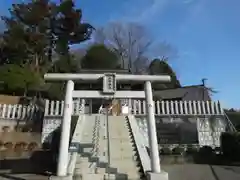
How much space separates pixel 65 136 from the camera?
21.2 feet

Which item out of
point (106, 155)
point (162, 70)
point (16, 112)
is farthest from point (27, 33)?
point (106, 155)

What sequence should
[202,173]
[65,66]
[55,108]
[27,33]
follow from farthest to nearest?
[65,66], [27,33], [55,108], [202,173]

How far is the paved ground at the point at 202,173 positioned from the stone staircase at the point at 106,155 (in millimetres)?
1436

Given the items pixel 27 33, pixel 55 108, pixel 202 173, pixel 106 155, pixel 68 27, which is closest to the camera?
pixel 106 155

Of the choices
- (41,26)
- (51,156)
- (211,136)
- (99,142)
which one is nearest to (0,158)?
(51,156)

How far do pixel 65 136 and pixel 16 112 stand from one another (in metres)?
9.01

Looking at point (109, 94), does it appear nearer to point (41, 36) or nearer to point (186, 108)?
point (186, 108)

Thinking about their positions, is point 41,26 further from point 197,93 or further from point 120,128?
point 120,128

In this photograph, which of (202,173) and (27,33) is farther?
(27,33)

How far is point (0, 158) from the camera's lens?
919 centimetres

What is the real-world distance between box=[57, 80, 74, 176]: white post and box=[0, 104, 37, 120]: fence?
8.49 meters

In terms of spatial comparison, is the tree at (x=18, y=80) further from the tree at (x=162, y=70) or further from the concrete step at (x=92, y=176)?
the tree at (x=162, y=70)

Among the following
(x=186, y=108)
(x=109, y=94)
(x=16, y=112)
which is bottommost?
(x=109, y=94)

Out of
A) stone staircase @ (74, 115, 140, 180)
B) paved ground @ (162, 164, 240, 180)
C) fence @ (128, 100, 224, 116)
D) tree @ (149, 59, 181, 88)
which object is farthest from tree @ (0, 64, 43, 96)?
tree @ (149, 59, 181, 88)
